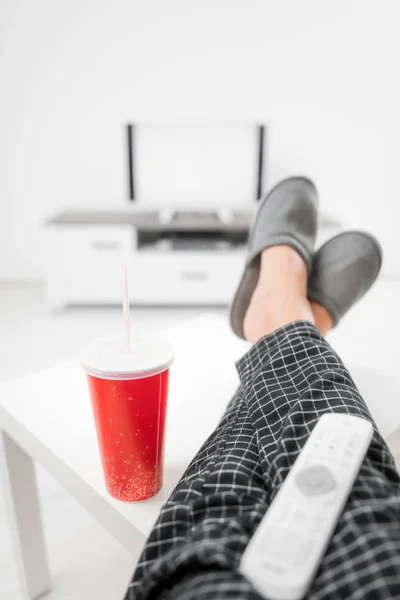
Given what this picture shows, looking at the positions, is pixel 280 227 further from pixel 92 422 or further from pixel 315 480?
pixel 315 480

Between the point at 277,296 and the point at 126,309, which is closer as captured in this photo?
the point at 126,309

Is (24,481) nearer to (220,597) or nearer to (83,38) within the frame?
(220,597)

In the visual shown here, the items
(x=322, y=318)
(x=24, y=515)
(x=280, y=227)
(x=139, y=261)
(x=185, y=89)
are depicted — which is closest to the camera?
(x=24, y=515)

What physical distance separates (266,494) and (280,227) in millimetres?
831

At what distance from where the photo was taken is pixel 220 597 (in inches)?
11.6

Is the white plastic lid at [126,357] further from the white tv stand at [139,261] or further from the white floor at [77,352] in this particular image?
the white tv stand at [139,261]

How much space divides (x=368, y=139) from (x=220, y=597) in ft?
7.83

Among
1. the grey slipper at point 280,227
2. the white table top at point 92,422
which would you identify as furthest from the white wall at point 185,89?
the white table top at point 92,422

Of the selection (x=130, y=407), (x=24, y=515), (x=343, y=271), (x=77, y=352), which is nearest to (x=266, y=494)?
(x=130, y=407)

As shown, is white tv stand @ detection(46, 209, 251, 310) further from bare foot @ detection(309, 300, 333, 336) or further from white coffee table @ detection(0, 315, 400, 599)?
white coffee table @ detection(0, 315, 400, 599)

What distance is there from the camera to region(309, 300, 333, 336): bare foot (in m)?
0.98

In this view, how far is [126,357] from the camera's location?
417 mm

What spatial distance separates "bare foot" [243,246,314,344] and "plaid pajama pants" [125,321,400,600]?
189 mm

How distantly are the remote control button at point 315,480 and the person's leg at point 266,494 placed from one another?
0.07ft
